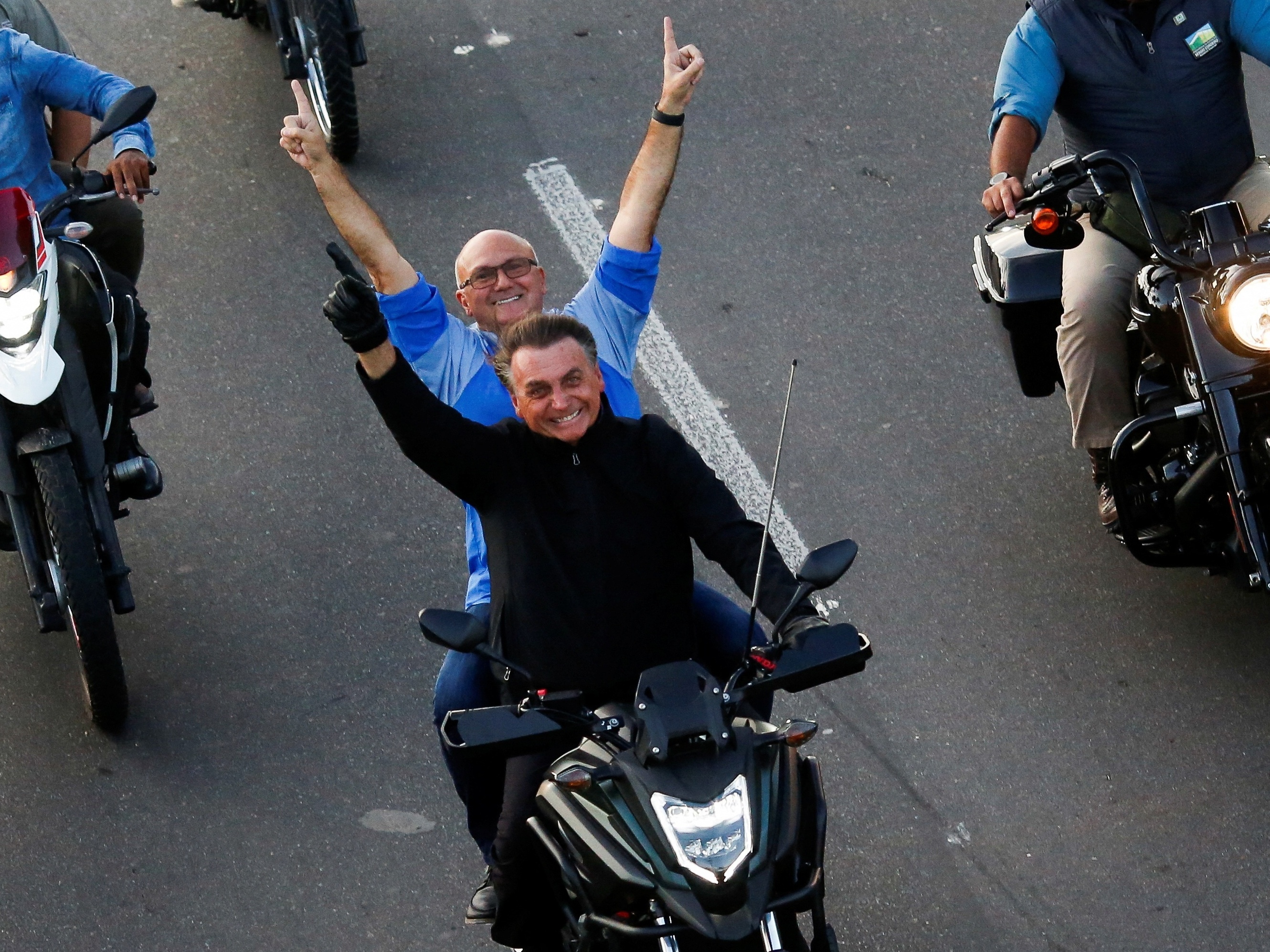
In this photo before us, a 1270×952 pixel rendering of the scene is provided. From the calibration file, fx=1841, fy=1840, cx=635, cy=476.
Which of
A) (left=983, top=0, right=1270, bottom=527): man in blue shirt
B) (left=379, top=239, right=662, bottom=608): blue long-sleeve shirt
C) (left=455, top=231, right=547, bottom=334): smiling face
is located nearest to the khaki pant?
(left=983, top=0, right=1270, bottom=527): man in blue shirt

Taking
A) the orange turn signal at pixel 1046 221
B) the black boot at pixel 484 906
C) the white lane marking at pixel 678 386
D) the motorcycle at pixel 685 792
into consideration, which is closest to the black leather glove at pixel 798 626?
the motorcycle at pixel 685 792

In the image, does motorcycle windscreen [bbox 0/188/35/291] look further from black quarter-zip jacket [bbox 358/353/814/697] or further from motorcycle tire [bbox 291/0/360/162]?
motorcycle tire [bbox 291/0/360/162]

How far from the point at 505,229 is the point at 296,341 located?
44.3 inches

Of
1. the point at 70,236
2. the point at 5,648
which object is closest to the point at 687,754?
the point at 70,236

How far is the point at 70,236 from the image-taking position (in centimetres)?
547

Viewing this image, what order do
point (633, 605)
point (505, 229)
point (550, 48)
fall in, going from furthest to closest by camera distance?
point (550, 48)
point (505, 229)
point (633, 605)

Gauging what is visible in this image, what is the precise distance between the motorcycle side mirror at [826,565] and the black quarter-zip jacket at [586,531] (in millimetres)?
197

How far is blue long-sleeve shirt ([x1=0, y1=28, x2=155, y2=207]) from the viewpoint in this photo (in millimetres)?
6039

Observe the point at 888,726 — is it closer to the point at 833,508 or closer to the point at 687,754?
the point at 833,508

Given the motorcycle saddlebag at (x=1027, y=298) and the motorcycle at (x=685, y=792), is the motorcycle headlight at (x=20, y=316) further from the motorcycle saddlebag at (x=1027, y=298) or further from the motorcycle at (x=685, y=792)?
the motorcycle saddlebag at (x=1027, y=298)

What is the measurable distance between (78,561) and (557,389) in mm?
1934

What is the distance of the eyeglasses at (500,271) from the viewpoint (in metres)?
5.17

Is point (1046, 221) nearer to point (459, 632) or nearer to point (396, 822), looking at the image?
point (459, 632)

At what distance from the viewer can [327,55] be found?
802 cm
